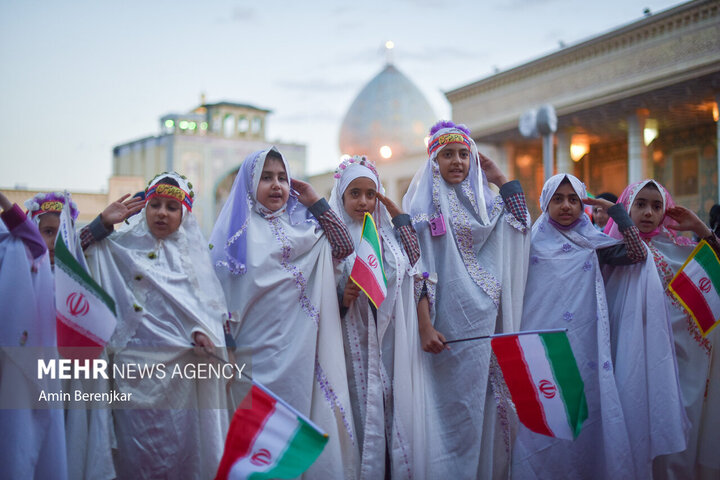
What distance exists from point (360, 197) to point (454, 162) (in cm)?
59

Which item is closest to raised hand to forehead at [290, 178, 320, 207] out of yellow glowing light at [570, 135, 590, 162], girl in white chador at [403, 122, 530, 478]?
girl in white chador at [403, 122, 530, 478]

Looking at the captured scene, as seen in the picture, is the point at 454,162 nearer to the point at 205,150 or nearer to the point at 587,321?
the point at 587,321

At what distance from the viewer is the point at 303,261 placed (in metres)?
3.37

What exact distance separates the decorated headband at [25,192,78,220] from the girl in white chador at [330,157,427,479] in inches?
56.3

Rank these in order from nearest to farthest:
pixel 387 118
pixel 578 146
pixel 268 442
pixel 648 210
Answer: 1. pixel 268 442
2. pixel 648 210
3. pixel 578 146
4. pixel 387 118

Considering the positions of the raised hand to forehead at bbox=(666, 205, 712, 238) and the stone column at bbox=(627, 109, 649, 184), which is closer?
the raised hand to forehead at bbox=(666, 205, 712, 238)

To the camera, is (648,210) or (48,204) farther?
(648,210)

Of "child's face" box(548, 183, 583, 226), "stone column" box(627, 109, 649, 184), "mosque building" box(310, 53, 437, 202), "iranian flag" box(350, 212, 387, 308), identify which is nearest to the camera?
"iranian flag" box(350, 212, 387, 308)

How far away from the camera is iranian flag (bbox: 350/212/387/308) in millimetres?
3244

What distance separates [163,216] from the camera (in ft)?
10.4

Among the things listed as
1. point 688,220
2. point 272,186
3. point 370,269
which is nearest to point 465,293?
point 370,269

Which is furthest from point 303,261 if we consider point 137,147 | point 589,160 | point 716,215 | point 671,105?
point 137,147

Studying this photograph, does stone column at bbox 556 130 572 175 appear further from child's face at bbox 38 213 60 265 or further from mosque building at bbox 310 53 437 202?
child's face at bbox 38 213 60 265

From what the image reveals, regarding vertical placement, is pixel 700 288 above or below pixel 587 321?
above
